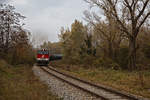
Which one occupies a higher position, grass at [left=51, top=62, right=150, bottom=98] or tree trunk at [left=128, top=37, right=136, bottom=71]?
tree trunk at [left=128, top=37, right=136, bottom=71]

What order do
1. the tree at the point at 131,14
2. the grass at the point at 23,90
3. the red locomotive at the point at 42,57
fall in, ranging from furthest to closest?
1. the red locomotive at the point at 42,57
2. the tree at the point at 131,14
3. the grass at the point at 23,90

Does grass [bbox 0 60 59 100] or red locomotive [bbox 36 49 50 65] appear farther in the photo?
red locomotive [bbox 36 49 50 65]

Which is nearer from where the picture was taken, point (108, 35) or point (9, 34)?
point (9, 34)

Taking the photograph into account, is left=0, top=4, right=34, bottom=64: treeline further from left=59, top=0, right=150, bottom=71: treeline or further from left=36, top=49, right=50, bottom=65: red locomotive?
left=59, top=0, right=150, bottom=71: treeline

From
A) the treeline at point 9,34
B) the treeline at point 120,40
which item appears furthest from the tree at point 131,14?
the treeline at point 9,34

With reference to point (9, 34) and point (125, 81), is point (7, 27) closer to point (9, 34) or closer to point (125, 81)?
point (9, 34)

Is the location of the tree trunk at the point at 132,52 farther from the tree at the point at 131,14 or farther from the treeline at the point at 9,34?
the treeline at the point at 9,34

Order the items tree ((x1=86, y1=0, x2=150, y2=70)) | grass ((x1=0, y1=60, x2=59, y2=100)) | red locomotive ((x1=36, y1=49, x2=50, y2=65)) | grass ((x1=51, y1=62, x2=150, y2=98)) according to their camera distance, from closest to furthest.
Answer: grass ((x1=0, y1=60, x2=59, y2=100))
grass ((x1=51, y1=62, x2=150, y2=98))
tree ((x1=86, y1=0, x2=150, y2=70))
red locomotive ((x1=36, y1=49, x2=50, y2=65))

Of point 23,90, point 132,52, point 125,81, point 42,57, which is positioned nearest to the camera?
point 23,90

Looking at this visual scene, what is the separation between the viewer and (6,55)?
2656cm

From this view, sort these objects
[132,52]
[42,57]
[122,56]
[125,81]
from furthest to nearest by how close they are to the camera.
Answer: [42,57], [122,56], [132,52], [125,81]

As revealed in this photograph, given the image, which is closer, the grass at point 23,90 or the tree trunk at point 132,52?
the grass at point 23,90

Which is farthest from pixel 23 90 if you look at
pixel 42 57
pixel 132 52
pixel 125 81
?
pixel 42 57

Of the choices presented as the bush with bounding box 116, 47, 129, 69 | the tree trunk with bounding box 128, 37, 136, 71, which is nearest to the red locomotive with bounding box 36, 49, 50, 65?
the bush with bounding box 116, 47, 129, 69
